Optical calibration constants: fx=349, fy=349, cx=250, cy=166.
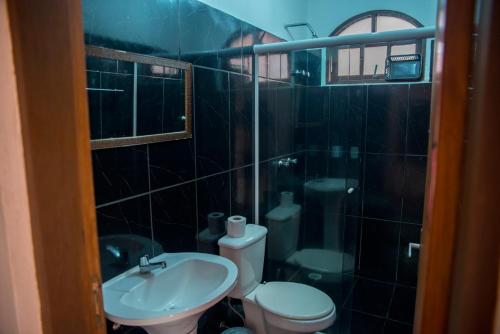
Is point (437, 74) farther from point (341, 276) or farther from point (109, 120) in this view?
point (341, 276)

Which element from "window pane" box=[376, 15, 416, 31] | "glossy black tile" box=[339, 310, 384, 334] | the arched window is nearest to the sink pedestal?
"glossy black tile" box=[339, 310, 384, 334]

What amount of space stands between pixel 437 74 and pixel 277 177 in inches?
92.2

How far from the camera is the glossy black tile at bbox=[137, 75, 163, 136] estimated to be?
1.53m

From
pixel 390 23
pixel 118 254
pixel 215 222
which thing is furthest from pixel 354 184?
pixel 118 254

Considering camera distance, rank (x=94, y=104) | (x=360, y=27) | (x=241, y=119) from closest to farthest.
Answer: (x=94, y=104) → (x=241, y=119) → (x=360, y=27)

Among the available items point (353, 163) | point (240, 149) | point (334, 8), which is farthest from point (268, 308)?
point (334, 8)

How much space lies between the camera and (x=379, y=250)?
322 centimetres

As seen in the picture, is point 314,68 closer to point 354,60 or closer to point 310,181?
point 354,60

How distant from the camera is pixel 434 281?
0.53m

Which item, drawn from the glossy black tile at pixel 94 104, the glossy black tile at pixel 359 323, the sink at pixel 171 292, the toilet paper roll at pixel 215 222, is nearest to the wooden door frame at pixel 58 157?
the sink at pixel 171 292

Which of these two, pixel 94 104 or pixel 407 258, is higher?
pixel 94 104

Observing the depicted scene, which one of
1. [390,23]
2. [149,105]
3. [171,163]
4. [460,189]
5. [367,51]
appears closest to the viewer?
[460,189]

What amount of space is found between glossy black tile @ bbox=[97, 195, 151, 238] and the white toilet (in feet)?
1.86

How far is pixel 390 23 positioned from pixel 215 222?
275 cm
